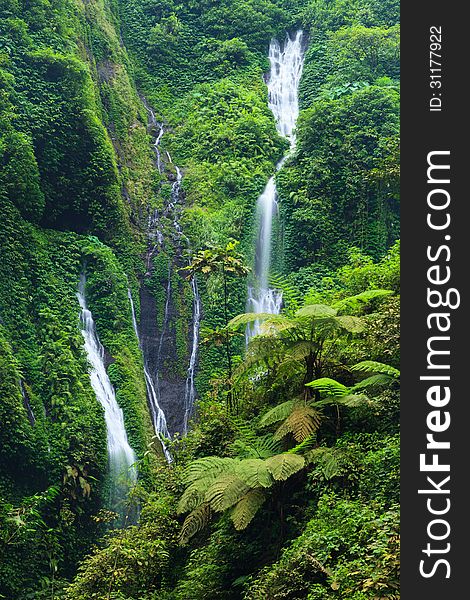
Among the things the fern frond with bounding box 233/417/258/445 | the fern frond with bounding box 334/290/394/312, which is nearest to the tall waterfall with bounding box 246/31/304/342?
the fern frond with bounding box 334/290/394/312

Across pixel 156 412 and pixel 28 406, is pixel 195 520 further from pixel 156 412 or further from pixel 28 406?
pixel 156 412

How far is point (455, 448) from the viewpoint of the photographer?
359cm

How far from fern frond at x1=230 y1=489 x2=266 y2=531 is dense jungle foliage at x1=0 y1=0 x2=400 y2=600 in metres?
0.02

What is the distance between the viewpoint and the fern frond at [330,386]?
20.3ft

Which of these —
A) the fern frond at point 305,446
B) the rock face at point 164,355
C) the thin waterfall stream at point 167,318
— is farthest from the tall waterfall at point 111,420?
the fern frond at point 305,446

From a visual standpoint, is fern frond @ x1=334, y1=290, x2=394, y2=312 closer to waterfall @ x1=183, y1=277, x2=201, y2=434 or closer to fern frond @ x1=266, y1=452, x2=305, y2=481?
fern frond @ x1=266, y1=452, x2=305, y2=481

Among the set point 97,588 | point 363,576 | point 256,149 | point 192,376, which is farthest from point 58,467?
point 256,149

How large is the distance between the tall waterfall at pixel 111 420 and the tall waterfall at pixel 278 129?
3539 millimetres

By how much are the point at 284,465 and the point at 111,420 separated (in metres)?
8.88

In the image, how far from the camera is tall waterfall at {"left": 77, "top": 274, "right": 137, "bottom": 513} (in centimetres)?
1317

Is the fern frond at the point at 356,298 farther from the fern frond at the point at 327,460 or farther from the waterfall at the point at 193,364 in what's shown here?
the waterfall at the point at 193,364

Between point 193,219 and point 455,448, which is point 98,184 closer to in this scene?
point 193,219

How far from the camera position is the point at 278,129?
22391mm

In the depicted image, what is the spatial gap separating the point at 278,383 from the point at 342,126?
13293 mm
